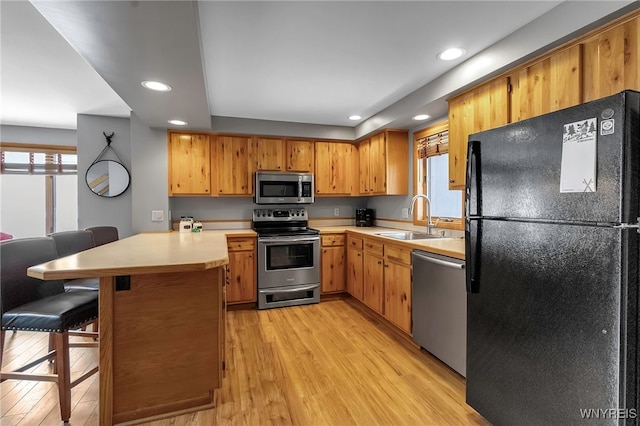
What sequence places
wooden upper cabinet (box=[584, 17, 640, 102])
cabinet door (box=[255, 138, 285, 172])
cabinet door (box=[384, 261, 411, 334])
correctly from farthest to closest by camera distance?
1. cabinet door (box=[255, 138, 285, 172])
2. cabinet door (box=[384, 261, 411, 334])
3. wooden upper cabinet (box=[584, 17, 640, 102])

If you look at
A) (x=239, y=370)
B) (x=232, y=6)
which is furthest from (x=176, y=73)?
(x=239, y=370)

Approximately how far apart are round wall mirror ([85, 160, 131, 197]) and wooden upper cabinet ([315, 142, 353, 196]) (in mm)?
2708

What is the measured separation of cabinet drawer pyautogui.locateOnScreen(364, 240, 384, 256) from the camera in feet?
10.4

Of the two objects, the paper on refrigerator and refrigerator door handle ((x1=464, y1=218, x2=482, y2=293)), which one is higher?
the paper on refrigerator

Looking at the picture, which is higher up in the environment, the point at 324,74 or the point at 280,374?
the point at 324,74

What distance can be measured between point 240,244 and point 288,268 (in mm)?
659

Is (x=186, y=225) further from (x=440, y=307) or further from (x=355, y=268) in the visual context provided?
(x=440, y=307)

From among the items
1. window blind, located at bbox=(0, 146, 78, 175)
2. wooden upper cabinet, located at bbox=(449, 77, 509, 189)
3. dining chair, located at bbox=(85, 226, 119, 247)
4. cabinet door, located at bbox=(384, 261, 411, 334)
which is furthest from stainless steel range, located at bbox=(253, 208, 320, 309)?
window blind, located at bbox=(0, 146, 78, 175)

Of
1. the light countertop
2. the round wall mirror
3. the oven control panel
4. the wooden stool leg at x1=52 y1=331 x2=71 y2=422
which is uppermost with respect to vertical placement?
the round wall mirror

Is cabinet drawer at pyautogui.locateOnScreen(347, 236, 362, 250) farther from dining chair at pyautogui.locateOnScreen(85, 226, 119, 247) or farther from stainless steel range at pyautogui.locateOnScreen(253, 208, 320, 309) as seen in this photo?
dining chair at pyautogui.locateOnScreen(85, 226, 119, 247)

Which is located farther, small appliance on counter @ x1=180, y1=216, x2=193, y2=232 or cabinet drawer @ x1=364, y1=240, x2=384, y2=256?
small appliance on counter @ x1=180, y1=216, x2=193, y2=232

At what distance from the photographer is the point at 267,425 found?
5.59 ft

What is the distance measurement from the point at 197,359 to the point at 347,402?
38.1 inches

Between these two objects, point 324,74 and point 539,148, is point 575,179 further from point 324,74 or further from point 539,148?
point 324,74
